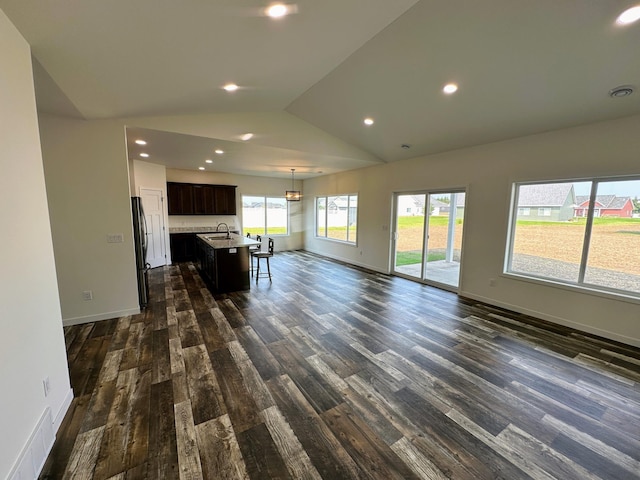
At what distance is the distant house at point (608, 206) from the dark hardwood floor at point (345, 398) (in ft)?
5.25

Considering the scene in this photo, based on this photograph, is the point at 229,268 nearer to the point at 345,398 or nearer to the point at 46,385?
the point at 46,385

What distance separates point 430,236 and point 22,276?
574 centimetres

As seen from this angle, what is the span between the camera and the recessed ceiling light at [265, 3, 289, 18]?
1.86m

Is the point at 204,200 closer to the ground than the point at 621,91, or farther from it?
closer to the ground

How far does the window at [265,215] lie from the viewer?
8.75m

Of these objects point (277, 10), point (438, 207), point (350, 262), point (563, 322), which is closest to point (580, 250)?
point (563, 322)

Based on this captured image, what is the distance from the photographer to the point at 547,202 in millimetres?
3877

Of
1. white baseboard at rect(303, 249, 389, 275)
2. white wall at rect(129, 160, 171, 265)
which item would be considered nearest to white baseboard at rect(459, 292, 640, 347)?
white baseboard at rect(303, 249, 389, 275)

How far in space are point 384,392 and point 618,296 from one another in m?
3.30

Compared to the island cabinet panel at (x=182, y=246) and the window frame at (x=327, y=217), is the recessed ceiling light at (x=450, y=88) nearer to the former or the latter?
the window frame at (x=327, y=217)

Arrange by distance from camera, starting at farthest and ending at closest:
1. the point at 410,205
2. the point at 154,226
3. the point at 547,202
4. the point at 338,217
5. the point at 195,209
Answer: the point at 338,217
the point at 195,209
the point at 154,226
the point at 410,205
the point at 547,202

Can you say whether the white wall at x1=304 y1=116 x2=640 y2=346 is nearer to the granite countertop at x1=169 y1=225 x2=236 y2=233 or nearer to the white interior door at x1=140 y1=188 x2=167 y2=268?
the granite countertop at x1=169 y1=225 x2=236 y2=233

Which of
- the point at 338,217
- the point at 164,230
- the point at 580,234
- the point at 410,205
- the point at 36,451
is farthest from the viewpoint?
the point at 338,217

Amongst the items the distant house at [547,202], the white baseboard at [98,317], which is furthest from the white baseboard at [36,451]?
the distant house at [547,202]
